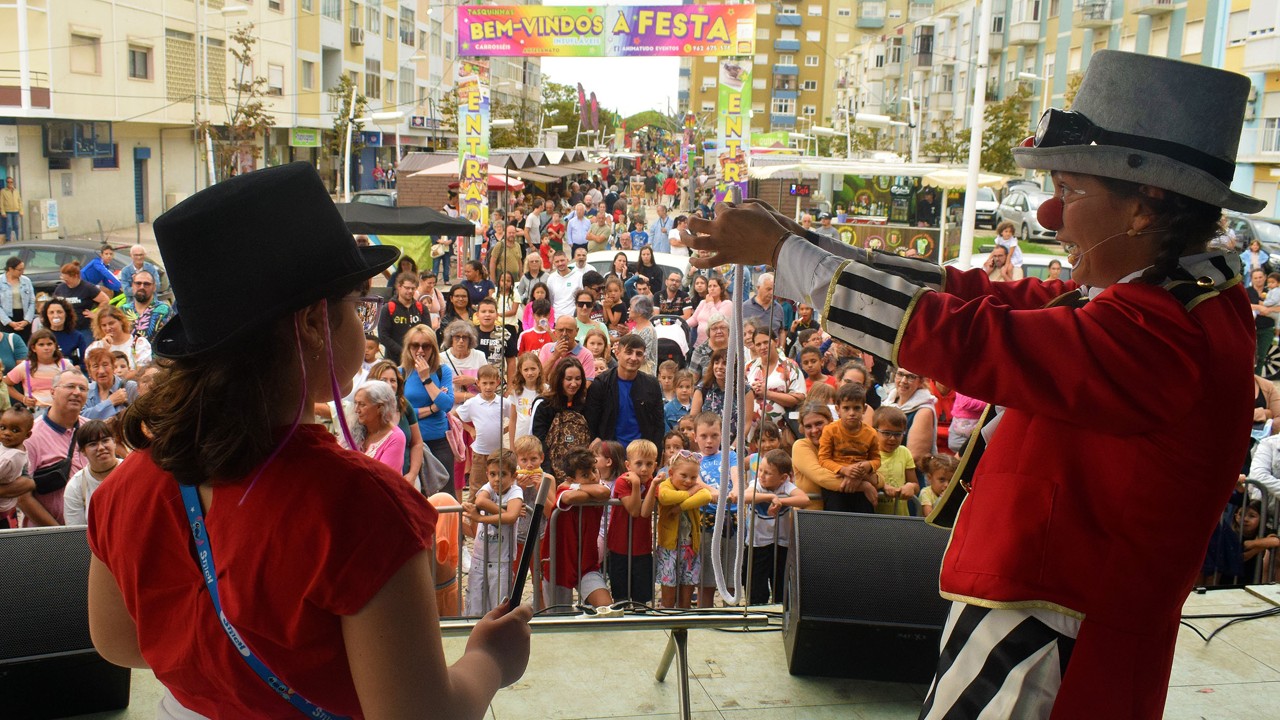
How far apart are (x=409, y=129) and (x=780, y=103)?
2080 inches

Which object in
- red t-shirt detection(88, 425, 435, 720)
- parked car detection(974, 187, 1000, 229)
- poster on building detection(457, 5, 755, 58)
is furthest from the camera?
parked car detection(974, 187, 1000, 229)

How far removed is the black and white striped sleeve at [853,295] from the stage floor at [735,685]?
2.18 meters

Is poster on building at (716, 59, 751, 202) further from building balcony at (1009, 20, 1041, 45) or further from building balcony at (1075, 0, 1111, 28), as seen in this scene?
building balcony at (1009, 20, 1041, 45)

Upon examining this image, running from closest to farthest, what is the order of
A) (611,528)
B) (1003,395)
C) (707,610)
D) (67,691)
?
(1003,395)
(67,691)
(707,610)
(611,528)

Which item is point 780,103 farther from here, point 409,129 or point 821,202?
point 821,202

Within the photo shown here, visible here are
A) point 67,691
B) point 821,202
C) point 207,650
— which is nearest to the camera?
point 207,650

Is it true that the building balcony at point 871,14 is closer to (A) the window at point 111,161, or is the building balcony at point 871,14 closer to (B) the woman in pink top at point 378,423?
(A) the window at point 111,161

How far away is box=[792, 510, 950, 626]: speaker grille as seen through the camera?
12.1 feet

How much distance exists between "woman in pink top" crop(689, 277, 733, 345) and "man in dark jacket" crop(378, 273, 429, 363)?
97.3 inches

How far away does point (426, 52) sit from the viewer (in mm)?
49969

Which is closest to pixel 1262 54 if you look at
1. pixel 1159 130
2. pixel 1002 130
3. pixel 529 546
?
pixel 1002 130

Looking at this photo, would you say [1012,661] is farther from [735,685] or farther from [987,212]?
[987,212]

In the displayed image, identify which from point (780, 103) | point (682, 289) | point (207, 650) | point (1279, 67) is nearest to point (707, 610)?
point (207, 650)

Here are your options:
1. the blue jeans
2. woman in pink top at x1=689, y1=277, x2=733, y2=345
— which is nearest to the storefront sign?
the blue jeans
